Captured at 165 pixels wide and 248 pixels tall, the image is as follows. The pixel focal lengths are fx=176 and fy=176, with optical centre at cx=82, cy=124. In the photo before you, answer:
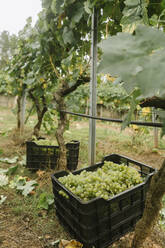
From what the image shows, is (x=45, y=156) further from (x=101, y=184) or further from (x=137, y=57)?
(x=137, y=57)

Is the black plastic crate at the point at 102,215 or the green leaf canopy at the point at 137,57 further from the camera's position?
the black plastic crate at the point at 102,215

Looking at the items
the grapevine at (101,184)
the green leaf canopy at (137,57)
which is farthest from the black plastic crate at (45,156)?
the green leaf canopy at (137,57)

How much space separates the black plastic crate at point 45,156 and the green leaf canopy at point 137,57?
1882 millimetres

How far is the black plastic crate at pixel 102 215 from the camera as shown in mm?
956

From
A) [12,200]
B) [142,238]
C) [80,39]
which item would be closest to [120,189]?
[142,238]

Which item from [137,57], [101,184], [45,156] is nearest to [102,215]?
[101,184]

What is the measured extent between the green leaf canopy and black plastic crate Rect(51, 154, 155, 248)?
803 millimetres

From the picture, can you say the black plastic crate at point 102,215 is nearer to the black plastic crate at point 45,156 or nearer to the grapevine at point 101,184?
the grapevine at point 101,184

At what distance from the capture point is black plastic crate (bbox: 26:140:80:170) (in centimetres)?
212

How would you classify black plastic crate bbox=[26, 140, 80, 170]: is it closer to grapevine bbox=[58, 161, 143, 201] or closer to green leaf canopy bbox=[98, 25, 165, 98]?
grapevine bbox=[58, 161, 143, 201]

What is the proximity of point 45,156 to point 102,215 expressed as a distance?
1.30 meters

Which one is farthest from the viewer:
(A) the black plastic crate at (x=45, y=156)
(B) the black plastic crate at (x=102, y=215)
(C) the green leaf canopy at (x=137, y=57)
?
(A) the black plastic crate at (x=45, y=156)

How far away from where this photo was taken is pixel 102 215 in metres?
0.98

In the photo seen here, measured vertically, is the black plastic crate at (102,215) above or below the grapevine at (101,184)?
below
